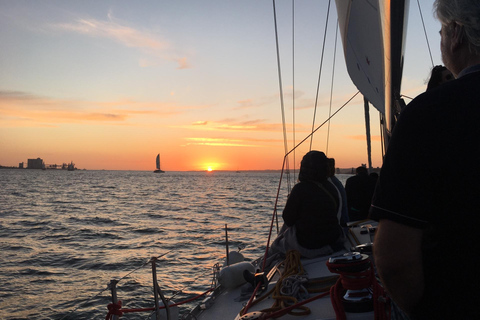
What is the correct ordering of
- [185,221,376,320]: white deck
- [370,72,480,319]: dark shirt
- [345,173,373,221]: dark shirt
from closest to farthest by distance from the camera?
[370,72,480,319]: dark shirt, [185,221,376,320]: white deck, [345,173,373,221]: dark shirt

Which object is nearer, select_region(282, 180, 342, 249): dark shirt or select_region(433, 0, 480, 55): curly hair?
select_region(433, 0, 480, 55): curly hair

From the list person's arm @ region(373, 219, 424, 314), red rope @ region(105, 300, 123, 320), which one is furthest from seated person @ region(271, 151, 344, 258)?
person's arm @ region(373, 219, 424, 314)

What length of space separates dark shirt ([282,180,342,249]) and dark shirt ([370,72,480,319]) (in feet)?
9.82

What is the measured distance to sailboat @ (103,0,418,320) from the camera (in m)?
2.06

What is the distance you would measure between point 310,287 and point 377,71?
2731 millimetres

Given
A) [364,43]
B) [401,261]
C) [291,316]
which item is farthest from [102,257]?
[401,261]

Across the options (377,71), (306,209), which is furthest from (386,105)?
(306,209)

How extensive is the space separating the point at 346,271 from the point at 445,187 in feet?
3.58

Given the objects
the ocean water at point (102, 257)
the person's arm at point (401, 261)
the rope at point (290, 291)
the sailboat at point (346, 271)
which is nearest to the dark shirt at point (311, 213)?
the sailboat at point (346, 271)

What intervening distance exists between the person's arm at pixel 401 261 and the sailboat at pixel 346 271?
2.91ft

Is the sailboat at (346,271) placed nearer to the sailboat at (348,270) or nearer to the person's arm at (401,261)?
the sailboat at (348,270)

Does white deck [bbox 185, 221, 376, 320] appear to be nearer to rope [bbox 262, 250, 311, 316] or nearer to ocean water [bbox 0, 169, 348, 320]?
rope [bbox 262, 250, 311, 316]

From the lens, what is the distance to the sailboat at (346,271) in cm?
206

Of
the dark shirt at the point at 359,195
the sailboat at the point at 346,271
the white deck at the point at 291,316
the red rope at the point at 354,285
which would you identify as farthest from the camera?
the dark shirt at the point at 359,195
